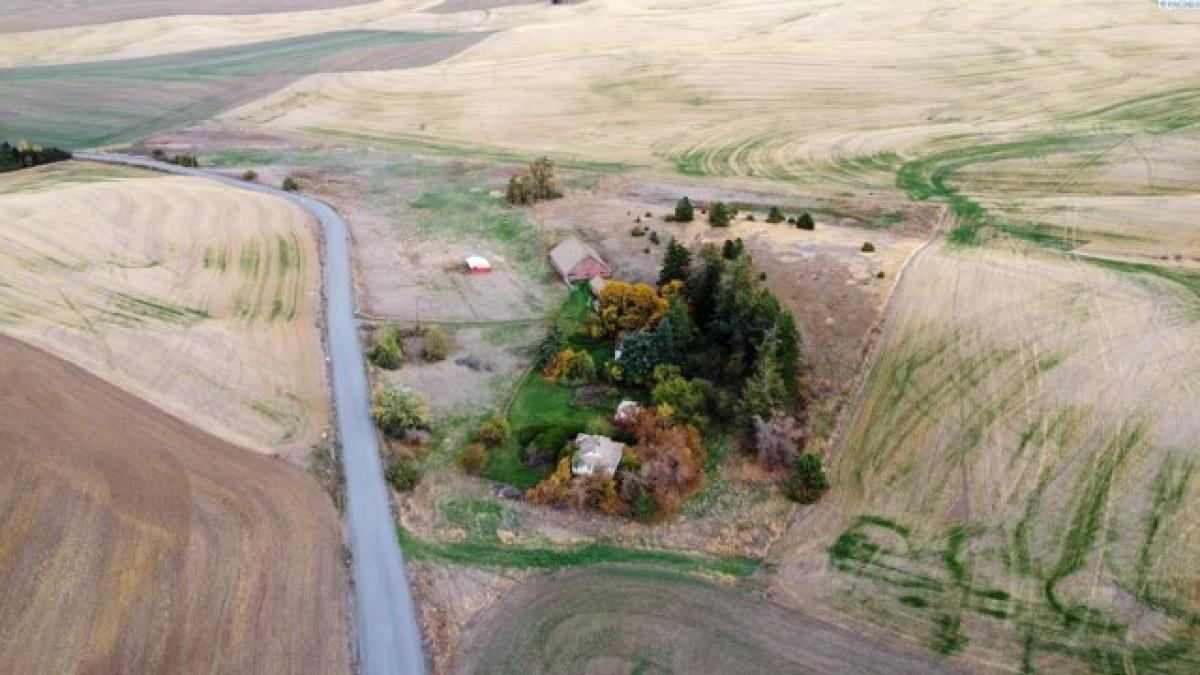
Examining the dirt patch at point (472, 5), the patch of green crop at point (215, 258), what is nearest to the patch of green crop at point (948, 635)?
the patch of green crop at point (215, 258)

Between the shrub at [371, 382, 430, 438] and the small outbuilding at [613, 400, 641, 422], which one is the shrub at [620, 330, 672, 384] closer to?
the small outbuilding at [613, 400, 641, 422]

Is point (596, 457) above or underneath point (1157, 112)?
underneath

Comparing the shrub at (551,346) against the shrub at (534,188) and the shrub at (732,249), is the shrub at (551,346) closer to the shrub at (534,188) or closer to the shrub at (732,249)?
the shrub at (732,249)

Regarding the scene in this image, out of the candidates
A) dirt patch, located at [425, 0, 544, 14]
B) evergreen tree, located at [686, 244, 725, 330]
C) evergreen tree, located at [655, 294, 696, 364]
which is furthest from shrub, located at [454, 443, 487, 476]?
dirt patch, located at [425, 0, 544, 14]

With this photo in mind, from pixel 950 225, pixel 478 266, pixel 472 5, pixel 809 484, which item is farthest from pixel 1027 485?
pixel 472 5

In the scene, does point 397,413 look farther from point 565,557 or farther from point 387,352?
point 565,557

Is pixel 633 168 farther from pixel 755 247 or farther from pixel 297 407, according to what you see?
pixel 297 407
